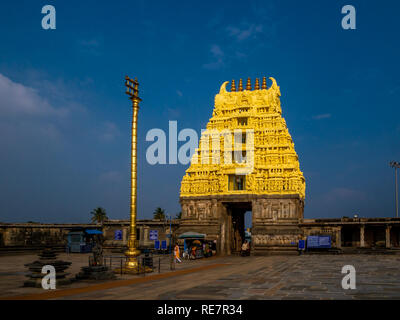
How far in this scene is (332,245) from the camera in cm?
4669

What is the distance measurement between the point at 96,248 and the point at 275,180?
28.7 metres

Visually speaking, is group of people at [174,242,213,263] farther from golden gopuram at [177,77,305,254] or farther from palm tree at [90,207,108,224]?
palm tree at [90,207,108,224]

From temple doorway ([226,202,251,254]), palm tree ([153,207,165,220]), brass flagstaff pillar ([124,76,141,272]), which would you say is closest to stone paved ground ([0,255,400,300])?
brass flagstaff pillar ([124,76,141,272])

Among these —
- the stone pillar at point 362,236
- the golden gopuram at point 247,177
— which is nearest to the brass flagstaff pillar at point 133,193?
the golden gopuram at point 247,177

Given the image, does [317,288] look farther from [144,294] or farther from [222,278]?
[144,294]

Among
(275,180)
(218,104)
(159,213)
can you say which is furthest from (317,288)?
(159,213)

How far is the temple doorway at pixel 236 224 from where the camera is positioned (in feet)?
165

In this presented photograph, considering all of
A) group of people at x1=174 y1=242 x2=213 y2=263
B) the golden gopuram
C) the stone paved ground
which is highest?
the golden gopuram

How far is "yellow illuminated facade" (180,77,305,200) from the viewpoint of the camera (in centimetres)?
4766

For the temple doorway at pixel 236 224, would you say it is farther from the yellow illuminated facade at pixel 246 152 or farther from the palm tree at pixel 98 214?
the palm tree at pixel 98 214

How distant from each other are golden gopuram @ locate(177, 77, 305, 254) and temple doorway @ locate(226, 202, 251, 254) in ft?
0.39

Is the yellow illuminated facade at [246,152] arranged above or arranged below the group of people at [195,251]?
above

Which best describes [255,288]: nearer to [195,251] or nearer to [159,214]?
[195,251]

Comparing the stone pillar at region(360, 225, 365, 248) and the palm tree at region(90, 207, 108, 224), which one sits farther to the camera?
the palm tree at region(90, 207, 108, 224)
